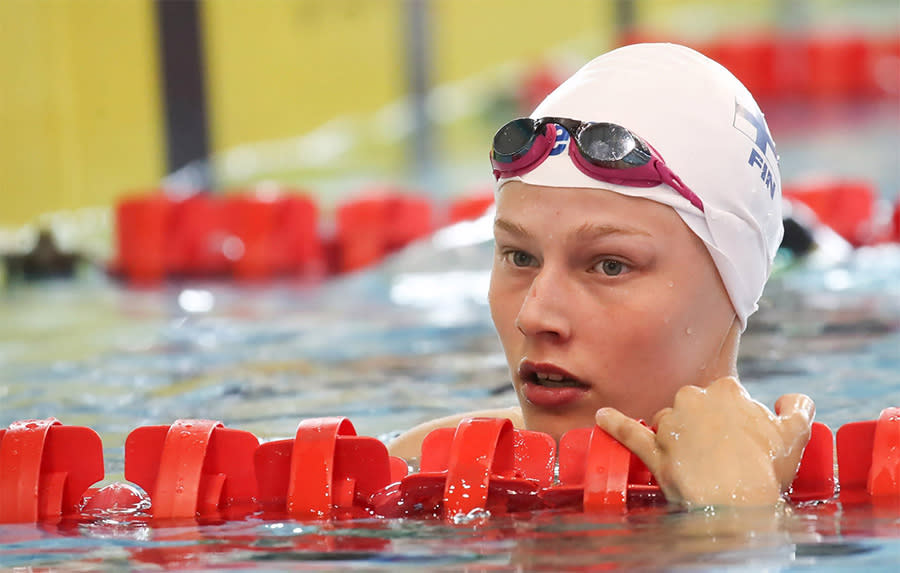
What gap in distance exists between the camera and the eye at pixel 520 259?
2895mm

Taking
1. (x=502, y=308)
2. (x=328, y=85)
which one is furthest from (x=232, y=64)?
(x=502, y=308)

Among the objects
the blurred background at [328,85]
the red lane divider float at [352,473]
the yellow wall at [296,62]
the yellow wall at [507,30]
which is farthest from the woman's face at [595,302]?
the yellow wall at [507,30]

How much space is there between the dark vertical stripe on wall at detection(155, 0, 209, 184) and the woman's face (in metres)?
8.45

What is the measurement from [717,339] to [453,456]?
0.69m

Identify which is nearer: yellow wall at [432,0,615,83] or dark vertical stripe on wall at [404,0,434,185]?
dark vertical stripe on wall at [404,0,434,185]

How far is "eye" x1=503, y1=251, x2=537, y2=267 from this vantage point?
9.50ft

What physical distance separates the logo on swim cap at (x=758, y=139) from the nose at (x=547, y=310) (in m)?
0.58

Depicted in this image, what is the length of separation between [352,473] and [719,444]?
735 mm

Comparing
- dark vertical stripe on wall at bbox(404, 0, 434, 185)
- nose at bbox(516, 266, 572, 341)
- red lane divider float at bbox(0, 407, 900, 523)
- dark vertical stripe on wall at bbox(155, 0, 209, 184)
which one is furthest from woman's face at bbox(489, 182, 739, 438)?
dark vertical stripe on wall at bbox(404, 0, 434, 185)

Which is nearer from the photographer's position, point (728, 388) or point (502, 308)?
point (728, 388)

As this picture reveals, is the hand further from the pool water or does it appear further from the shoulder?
the shoulder

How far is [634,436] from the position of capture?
8.59ft

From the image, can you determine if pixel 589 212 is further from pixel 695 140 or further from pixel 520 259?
pixel 695 140

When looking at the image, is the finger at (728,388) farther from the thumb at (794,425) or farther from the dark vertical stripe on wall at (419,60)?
the dark vertical stripe on wall at (419,60)
